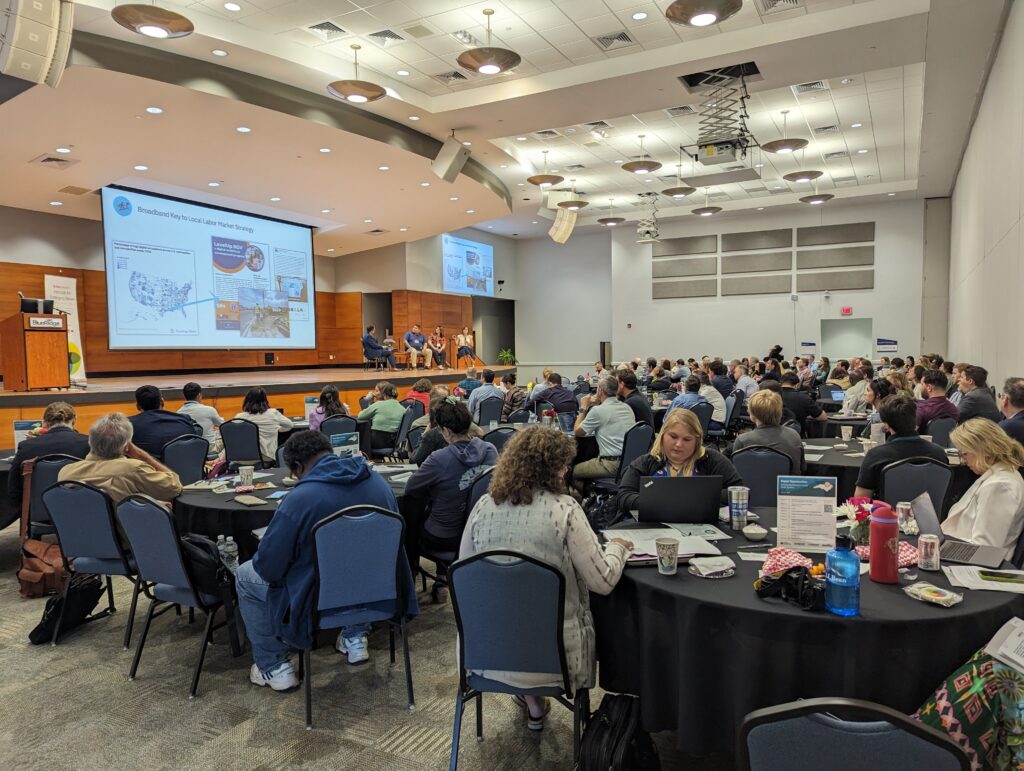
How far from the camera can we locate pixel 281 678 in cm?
323

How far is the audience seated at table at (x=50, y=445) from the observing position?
464 cm

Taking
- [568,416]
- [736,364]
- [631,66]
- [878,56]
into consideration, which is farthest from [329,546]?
[736,364]

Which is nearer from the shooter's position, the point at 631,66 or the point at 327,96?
the point at 631,66

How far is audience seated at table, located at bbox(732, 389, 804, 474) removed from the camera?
14.6 feet

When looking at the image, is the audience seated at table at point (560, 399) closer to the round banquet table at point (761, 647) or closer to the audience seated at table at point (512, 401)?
the audience seated at table at point (512, 401)

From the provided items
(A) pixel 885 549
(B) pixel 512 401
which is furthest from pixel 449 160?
(A) pixel 885 549

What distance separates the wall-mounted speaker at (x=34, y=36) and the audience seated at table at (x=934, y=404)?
7557 mm

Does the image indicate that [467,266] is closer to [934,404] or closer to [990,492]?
[934,404]

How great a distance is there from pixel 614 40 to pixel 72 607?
7.65 m

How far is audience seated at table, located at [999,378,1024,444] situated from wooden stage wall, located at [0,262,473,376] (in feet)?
37.9

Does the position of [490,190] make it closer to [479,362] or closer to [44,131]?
[44,131]

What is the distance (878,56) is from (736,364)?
570 cm

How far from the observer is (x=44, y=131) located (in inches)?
327

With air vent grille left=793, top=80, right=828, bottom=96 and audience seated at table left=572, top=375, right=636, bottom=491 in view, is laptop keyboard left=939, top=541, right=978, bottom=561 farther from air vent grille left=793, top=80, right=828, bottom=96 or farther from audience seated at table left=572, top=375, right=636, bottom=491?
air vent grille left=793, top=80, right=828, bottom=96
